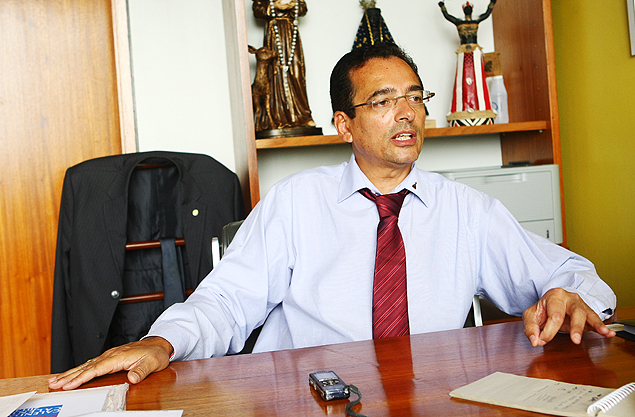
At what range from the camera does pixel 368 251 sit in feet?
4.83

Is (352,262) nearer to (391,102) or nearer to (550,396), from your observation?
(391,102)

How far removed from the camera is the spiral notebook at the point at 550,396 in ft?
2.25

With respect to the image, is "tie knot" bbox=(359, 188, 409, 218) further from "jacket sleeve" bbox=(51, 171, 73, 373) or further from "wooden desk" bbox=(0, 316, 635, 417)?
"jacket sleeve" bbox=(51, 171, 73, 373)

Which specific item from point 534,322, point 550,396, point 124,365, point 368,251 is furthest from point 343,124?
point 550,396

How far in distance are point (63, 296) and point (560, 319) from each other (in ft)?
5.59

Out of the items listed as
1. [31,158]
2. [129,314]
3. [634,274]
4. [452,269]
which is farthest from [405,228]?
[31,158]

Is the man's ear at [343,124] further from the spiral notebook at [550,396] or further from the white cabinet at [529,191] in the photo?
the spiral notebook at [550,396]

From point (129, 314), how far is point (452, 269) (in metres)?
1.26

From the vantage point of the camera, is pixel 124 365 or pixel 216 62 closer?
pixel 124 365

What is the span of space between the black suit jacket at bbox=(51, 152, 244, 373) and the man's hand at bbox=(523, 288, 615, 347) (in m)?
1.33

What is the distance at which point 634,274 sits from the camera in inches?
93.2

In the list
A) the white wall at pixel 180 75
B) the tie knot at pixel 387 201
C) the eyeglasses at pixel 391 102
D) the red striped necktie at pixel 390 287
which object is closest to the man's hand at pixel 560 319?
the red striped necktie at pixel 390 287

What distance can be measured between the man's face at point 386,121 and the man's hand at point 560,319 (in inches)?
23.6

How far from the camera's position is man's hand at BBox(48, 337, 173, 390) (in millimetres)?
919
